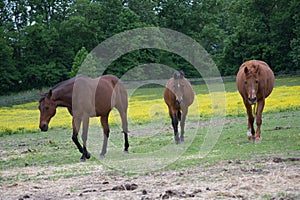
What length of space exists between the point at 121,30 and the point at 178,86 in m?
51.2

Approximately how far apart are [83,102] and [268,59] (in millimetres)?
52238

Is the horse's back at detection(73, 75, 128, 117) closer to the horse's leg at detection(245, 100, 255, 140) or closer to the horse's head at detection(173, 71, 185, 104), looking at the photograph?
the horse's head at detection(173, 71, 185, 104)

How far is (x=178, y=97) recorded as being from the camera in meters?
14.6

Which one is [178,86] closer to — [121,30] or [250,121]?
[250,121]

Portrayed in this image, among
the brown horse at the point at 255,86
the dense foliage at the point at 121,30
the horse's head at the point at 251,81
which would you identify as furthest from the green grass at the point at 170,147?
the dense foliage at the point at 121,30

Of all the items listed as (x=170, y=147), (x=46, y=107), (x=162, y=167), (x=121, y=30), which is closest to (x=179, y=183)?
(x=162, y=167)

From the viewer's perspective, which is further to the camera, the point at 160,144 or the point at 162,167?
the point at 160,144

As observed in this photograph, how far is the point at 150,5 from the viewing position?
7312 centimetres

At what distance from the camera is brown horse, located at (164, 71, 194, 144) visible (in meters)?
14.6

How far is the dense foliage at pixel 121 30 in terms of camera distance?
6138 cm

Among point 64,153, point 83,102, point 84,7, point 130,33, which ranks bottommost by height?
point 64,153

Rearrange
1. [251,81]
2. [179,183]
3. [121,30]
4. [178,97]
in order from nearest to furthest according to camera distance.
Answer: [179,183], [251,81], [178,97], [121,30]

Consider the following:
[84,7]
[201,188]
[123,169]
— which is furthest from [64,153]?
[84,7]

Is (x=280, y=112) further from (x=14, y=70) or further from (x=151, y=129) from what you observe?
(x=14, y=70)
